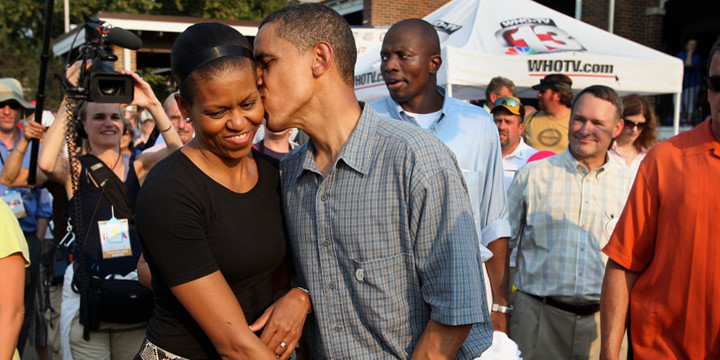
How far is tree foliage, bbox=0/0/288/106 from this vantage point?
23.4 m

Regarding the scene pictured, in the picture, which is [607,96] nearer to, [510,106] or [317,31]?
[510,106]

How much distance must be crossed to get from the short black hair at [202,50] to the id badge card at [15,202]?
13.5 ft

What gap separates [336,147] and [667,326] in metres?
1.54

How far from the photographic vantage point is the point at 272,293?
2.30 m

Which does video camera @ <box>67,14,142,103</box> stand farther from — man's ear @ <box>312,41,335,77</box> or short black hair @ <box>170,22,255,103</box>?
man's ear @ <box>312,41,335,77</box>

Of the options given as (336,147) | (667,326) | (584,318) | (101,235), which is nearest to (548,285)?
(584,318)

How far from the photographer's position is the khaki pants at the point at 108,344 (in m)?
3.68

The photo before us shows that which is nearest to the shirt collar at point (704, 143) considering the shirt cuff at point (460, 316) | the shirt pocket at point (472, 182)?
the shirt pocket at point (472, 182)

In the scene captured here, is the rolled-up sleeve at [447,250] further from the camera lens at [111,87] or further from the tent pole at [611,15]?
the tent pole at [611,15]

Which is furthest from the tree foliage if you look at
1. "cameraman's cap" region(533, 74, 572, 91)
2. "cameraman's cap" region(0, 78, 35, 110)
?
"cameraman's cap" region(533, 74, 572, 91)

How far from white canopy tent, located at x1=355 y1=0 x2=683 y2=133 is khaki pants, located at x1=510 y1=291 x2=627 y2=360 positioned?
15.9 ft

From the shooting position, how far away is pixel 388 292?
75.7 inches

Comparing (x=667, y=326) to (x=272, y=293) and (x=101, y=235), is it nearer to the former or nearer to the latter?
(x=272, y=293)

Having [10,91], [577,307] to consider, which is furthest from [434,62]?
[10,91]
